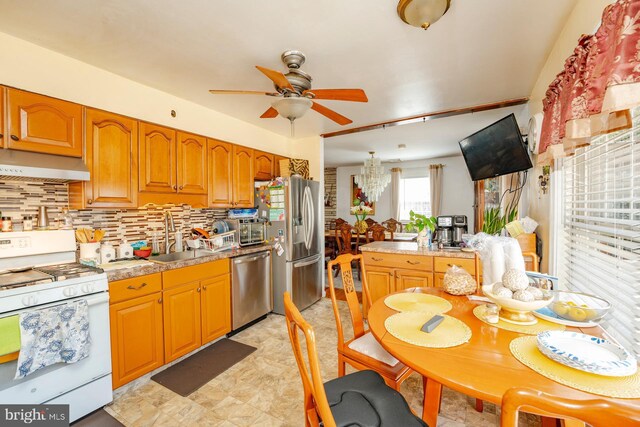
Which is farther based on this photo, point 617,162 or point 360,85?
point 360,85

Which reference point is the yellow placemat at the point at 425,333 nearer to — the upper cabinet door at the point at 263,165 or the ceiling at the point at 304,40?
the ceiling at the point at 304,40

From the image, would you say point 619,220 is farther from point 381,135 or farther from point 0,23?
point 0,23

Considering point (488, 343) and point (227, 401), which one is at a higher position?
point (488, 343)

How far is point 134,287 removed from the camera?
196 centimetres

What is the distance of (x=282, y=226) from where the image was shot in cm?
328

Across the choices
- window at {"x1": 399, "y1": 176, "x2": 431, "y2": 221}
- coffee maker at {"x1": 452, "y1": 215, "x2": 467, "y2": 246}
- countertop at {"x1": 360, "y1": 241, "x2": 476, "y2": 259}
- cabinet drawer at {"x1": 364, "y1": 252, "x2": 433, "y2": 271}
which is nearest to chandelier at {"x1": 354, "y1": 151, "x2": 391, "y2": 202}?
window at {"x1": 399, "y1": 176, "x2": 431, "y2": 221}

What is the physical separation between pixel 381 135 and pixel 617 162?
3210 millimetres

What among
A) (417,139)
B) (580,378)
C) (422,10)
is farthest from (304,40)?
(417,139)

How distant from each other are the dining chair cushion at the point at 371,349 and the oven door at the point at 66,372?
5.17 ft

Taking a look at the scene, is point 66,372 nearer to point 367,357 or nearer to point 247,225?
point 367,357

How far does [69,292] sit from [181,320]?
0.88 metres

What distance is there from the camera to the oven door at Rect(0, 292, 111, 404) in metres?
1.41

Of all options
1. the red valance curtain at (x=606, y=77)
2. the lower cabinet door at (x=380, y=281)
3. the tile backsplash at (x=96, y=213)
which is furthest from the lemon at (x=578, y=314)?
the tile backsplash at (x=96, y=213)

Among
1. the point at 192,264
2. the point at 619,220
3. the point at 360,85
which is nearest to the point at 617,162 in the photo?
the point at 619,220
